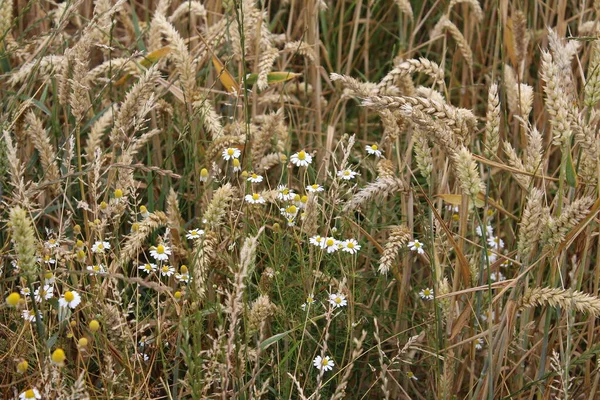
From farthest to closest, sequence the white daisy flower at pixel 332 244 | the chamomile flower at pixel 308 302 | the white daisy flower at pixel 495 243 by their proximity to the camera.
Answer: the white daisy flower at pixel 495 243
the white daisy flower at pixel 332 244
the chamomile flower at pixel 308 302

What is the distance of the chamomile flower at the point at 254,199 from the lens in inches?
74.1

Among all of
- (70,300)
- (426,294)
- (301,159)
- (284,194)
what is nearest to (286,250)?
(284,194)

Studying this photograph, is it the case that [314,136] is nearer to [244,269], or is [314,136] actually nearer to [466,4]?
[466,4]

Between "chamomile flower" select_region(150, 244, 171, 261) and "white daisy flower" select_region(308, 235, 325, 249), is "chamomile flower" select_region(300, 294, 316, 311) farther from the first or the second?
"chamomile flower" select_region(150, 244, 171, 261)

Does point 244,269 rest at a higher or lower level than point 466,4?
lower

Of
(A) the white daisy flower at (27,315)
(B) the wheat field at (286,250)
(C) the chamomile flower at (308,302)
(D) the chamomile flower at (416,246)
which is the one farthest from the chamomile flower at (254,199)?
(A) the white daisy flower at (27,315)

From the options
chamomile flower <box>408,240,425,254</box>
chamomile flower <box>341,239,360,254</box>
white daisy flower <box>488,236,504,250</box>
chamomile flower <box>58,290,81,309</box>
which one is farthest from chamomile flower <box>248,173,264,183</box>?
white daisy flower <box>488,236,504,250</box>

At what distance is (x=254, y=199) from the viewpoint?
1.94 m

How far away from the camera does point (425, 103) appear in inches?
60.0

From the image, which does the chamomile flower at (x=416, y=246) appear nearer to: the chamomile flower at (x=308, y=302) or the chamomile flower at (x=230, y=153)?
the chamomile flower at (x=308, y=302)

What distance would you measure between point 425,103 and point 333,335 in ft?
2.25

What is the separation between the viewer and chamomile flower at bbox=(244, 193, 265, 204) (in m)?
1.88

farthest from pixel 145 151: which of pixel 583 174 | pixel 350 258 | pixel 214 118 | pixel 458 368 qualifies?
pixel 583 174

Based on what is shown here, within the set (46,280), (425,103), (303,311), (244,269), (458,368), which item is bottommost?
(458,368)
